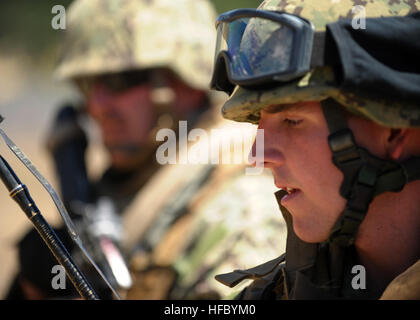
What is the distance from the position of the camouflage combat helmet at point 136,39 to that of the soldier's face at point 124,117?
154 mm

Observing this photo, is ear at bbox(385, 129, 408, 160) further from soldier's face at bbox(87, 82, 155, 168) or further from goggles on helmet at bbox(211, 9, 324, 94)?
soldier's face at bbox(87, 82, 155, 168)

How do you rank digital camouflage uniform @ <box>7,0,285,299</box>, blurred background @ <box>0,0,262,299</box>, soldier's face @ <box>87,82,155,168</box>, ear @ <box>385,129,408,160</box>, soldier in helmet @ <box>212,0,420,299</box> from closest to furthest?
1. soldier in helmet @ <box>212,0,420,299</box>
2. ear @ <box>385,129,408,160</box>
3. digital camouflage uniform @ <box>7,0,285,299</box>
4. soldier's face @ <box>87,82,155,168</box>
5. blurred background @ <box>0,0,262,299</box>

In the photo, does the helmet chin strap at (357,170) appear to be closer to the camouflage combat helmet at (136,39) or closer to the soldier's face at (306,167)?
the soldier's face at (306,167)

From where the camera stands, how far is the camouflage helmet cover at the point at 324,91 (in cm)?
196

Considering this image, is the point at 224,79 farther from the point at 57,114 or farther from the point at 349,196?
the point at 57,114

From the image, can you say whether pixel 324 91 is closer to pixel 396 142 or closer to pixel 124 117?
pixel 396 142

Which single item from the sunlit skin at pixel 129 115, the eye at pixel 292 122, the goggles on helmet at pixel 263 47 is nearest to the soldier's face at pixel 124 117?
the sunlit skin at pixel 129 115

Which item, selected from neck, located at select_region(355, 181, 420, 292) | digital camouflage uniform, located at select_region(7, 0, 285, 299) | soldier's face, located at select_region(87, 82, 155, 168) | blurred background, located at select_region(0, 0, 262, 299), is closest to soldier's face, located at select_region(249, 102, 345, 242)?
neck, located at select_region(355, 181, 420, 292)

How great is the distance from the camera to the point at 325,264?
226cm

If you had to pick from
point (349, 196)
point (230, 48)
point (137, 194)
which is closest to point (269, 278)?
point (349, 196)

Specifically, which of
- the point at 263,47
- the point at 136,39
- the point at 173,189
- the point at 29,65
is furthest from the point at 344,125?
the point at 29,65

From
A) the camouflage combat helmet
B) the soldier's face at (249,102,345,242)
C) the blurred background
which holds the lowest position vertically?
the blurred background

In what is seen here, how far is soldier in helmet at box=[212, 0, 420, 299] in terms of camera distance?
6.43 feet
